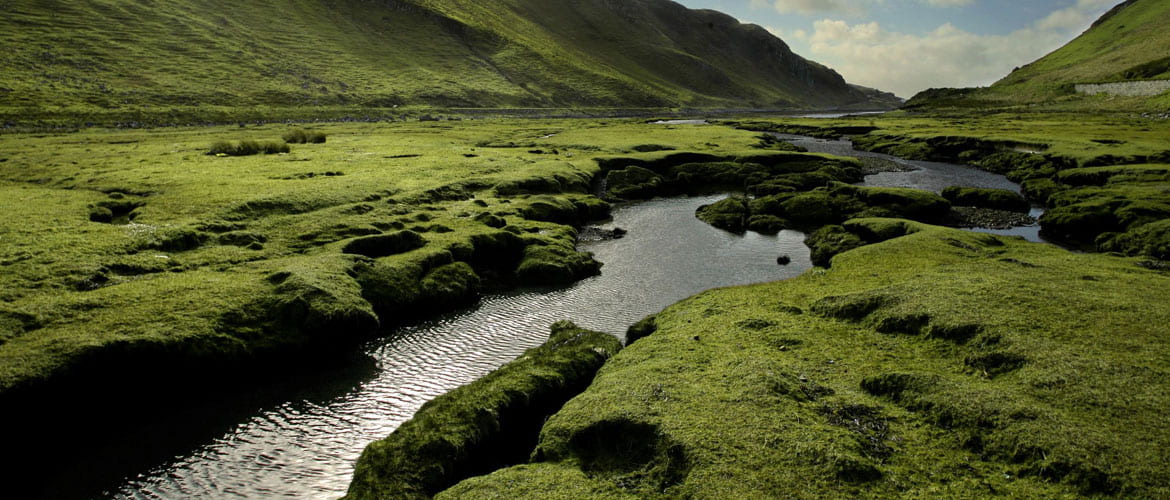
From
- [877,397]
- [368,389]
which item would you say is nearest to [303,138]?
[368,389]

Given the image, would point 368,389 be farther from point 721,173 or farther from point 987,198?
point 987,198

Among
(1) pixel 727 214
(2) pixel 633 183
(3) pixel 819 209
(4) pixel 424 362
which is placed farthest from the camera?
(2) pixel 633 183

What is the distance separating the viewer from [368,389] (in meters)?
22.6

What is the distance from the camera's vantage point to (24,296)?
2355 centimetres

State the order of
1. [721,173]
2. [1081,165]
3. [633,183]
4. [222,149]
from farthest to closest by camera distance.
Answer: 1. [721,173]
2. [222,149]
3. [633,183]
4. [1081,165]

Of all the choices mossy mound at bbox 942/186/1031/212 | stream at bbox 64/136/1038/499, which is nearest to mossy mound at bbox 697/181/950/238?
mossy mound at bbox 942/186/1031/212

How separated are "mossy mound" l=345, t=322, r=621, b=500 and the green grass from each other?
70.2 inches

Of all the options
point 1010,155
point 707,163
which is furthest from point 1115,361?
point 1010,155

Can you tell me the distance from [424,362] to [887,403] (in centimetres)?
1849

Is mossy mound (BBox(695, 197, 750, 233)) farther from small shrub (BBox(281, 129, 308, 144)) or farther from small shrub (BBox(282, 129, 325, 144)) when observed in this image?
small shrub (BBox(281, 129, 308, 144))

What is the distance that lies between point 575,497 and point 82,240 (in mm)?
33279

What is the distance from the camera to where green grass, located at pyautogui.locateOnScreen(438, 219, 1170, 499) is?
40.5ft

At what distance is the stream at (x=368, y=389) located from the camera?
682 inches

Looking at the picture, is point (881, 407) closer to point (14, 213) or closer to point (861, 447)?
point (861, 447)
